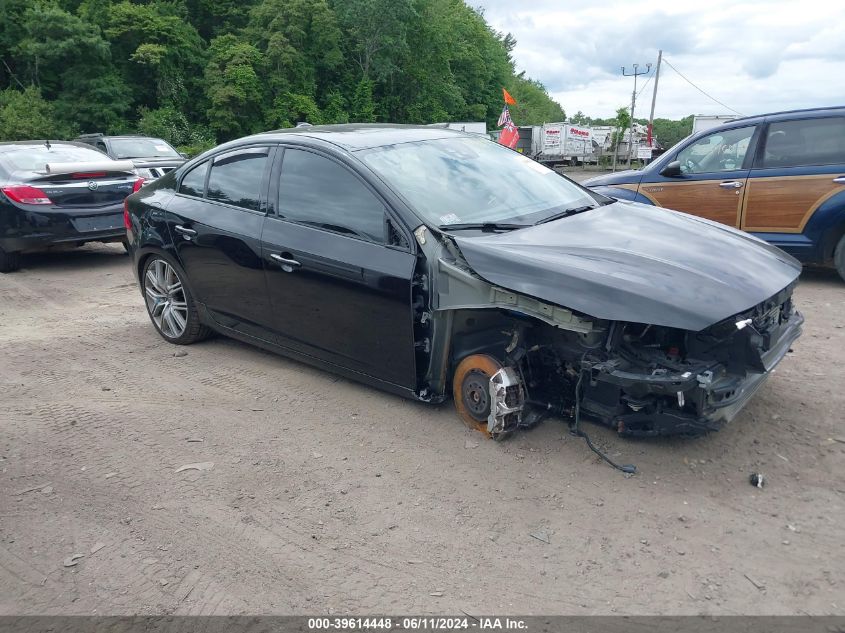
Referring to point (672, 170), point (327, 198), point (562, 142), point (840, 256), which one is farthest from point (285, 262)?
point (562, 142)

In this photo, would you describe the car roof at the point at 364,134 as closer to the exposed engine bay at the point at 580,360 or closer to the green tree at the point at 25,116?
the exposed engine bay at the point at 580,360

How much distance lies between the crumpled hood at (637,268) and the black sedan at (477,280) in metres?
0.01

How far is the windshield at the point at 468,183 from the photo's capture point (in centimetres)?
Result: 408

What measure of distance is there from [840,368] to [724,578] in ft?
8.59

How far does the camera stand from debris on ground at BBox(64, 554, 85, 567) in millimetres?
3020

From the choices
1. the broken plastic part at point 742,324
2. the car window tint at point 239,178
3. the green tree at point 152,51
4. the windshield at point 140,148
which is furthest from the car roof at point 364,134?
the green tree at point 152,51

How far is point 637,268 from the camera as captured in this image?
3412 mm

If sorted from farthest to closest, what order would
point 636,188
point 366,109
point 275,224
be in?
point 366,109
point 636,188
point 275,224

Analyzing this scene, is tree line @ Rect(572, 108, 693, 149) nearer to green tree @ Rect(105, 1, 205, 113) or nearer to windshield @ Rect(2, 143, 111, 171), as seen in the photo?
green tree @ Rect(105, 1, 205, 113)

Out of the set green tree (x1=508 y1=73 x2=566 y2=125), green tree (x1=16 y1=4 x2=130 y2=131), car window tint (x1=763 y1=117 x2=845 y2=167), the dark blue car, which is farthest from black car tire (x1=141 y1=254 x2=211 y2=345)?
green tree (x1=508 y1=73 x2=566 y2=125)

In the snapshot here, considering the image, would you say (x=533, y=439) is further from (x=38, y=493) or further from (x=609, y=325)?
(x=38, y=493)

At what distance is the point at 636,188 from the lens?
25.7ft

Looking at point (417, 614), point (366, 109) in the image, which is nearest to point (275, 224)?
point (417, 614)

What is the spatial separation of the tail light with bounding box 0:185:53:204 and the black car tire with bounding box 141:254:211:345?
3660 millimetres
